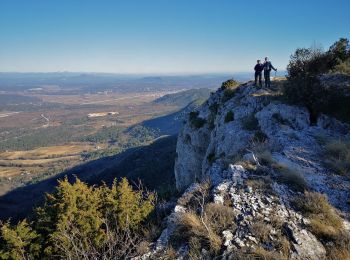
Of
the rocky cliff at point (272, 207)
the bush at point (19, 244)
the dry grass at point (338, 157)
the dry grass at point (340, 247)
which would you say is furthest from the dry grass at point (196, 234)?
the bush at point (19, 244)

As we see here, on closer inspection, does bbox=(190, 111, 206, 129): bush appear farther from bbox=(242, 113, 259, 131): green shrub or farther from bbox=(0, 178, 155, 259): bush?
bbox=(0, 178, 155, 259): bush

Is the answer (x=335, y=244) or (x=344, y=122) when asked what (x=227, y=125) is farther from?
(x=335, y=244)

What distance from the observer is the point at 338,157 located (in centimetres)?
1266

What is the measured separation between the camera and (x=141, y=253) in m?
8.31

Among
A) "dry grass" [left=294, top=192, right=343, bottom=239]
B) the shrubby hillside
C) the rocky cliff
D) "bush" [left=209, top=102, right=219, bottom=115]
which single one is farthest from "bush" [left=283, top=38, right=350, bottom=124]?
"dry grass" [left=294, top=192, right=343, bottom=239]

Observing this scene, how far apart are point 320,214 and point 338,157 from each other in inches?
192

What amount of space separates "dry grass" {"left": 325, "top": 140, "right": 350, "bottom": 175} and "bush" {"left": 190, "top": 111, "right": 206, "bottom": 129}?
16793 millimetres

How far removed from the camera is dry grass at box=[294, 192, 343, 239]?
7.94 m

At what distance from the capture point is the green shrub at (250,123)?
63.5 ft

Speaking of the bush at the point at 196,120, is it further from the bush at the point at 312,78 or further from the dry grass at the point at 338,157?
the dry grass at the point at 338,157

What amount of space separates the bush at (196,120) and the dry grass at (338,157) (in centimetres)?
1679

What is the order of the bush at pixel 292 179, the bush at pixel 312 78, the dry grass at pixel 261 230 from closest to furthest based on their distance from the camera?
the dry grass at pixel 261 230
the bush at pixel 292 179
the bush at pixel 312 78

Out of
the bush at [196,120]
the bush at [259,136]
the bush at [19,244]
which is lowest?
the bush at [19,244]

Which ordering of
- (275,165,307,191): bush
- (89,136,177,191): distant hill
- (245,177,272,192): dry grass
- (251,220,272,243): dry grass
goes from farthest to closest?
(89,136,177,191): distant hill < (275,165,307,191): bush < (245,177,272,192): dry grass < (251,220,272,243): dry grass
